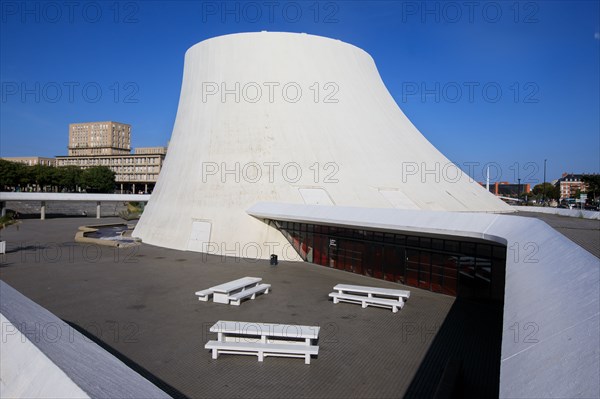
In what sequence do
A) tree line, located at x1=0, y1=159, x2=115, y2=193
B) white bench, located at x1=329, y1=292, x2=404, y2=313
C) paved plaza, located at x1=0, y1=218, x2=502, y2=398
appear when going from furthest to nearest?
tree line, located at x1=0, y1=159, x2=115, y2=193
white bench, located at x1=329, y1=292, x2=404, y2=313
paved plaza, located at x1=0, y1=218, x2=502, y2=398


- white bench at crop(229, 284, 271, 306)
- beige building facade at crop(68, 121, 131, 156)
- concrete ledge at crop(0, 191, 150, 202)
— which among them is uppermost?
beige building facade at crop(68, 121, 131, 156)

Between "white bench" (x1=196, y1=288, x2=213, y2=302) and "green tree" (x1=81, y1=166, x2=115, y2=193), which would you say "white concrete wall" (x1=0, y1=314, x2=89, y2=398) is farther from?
"green tree" (x1=81, y1=166, x2=115, y2=193)

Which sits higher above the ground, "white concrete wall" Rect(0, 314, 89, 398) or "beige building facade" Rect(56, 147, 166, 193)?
"beige building facade" Rect(56, 147, 166, 193)

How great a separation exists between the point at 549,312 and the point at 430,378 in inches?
181

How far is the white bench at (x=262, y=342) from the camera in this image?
8047mm

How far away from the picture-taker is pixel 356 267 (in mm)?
16453

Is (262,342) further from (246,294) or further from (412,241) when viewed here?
(412,241)

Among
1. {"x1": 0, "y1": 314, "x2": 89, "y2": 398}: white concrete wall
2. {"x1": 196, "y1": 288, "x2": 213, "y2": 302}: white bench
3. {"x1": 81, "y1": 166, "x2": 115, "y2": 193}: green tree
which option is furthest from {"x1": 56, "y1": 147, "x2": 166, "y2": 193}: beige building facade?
{"x1": 0, "y1": 314, "x2": 89, "y2": 398}: white concrete wall

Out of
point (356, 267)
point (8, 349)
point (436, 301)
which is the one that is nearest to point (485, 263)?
point (436, 301)

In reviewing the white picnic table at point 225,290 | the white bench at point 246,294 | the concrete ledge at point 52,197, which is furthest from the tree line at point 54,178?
the white bench at point 246,294

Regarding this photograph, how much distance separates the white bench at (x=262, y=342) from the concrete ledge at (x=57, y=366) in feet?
10.3

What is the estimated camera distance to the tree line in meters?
58.9

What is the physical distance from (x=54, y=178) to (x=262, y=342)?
230 feet

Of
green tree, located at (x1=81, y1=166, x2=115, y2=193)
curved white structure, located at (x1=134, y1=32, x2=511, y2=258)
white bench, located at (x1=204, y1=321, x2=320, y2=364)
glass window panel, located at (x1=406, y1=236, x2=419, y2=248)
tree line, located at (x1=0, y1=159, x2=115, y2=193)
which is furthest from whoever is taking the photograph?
green tree, located at (x1=81, y1=166, x2=115, y2=193)
